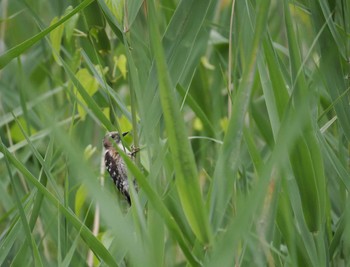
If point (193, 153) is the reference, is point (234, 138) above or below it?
above

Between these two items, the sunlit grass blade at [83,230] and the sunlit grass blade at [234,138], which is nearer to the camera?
the sunlit grass blade at [234,138]

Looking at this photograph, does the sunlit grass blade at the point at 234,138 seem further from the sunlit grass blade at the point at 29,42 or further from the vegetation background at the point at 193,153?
the sunlit grass blade at the point at 29,42

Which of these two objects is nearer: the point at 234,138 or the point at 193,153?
the point at 234,138

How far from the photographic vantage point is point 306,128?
126 cm

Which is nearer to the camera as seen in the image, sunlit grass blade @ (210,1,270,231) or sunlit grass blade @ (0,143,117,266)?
sunlit grass blade @ (210,1,270,231)

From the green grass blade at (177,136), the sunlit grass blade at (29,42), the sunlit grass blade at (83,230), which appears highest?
the sunlit grass blade at (29,42)

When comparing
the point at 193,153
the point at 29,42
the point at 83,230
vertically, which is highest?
the point at 29,42

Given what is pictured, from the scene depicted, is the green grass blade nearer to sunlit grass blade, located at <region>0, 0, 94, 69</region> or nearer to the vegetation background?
the vegetation background

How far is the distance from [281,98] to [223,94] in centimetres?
126

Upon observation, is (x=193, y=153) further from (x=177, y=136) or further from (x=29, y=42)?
(x=177, y=136)

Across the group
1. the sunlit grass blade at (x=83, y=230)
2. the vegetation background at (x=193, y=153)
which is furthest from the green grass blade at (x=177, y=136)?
the sunlit grass blade at (x=83, y=230)

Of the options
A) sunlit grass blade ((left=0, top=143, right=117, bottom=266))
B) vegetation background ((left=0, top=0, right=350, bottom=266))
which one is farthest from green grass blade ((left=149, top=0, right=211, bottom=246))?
sunlit grass blade ((left=0, top=143, right=117, bottom=266))

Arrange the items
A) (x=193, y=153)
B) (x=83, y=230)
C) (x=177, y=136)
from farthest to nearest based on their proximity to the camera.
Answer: (x=193, y=153) < (x=83, y=230) < (x=177, y=136)

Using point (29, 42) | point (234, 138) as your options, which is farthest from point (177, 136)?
point (29, 42)
